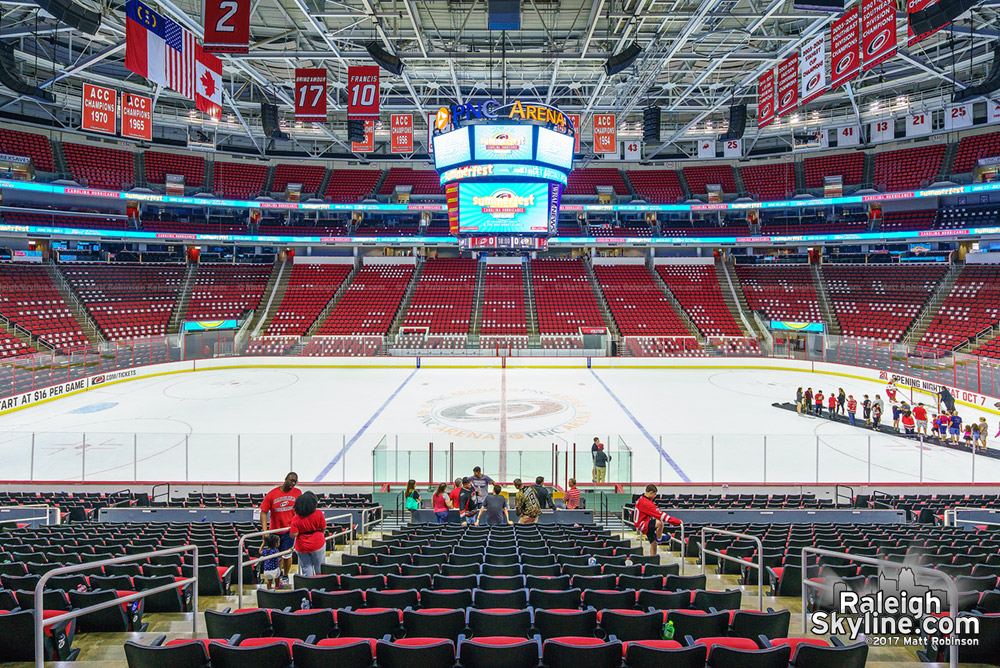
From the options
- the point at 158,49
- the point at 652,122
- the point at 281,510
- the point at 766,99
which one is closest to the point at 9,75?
the point at 158,49

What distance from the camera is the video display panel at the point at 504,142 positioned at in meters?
19.2

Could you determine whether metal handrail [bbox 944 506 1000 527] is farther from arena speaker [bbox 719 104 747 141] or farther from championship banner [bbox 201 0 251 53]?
arena speaker [bbox 719 104 747 141]

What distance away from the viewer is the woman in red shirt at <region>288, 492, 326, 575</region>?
5.89m

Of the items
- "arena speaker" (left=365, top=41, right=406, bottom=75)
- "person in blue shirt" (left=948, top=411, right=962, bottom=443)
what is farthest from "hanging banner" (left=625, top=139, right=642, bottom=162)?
"person in blue shirt" (left=948, top=411, right=962, bottom=443)

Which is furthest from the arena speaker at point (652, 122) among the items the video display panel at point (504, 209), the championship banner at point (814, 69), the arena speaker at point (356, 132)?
the arena speaker at point (356, 132)

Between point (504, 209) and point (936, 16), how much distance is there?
13.8m

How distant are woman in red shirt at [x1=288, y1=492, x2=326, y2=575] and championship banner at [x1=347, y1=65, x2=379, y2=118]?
16.5 metres

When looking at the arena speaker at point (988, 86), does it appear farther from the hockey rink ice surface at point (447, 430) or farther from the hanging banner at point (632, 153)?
the hanging banner at point (632, 153)

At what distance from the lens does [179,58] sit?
14.8m

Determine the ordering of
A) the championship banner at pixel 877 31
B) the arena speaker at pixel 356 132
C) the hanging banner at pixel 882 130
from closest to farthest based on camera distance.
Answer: the championship banner at pixel 877 31 → the arena speaker at pixel 356 132 → the hanging banner at pixel 882 130


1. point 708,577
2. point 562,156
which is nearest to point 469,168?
point 562,156

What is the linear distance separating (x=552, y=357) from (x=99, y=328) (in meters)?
28.4

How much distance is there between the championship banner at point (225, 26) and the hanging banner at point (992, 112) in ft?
151

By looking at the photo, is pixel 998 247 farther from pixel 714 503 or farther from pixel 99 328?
pixel 99 328
